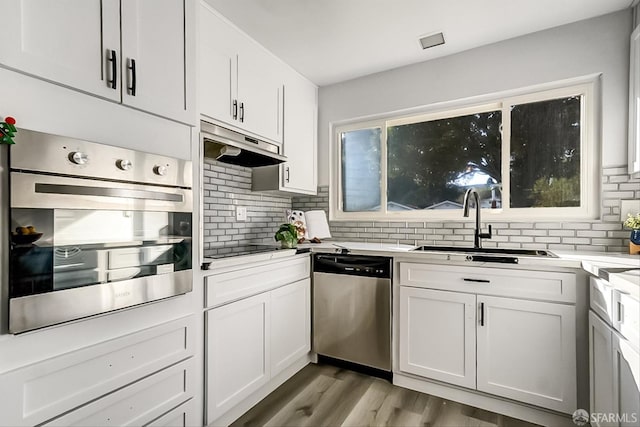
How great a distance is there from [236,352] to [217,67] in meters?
1.71

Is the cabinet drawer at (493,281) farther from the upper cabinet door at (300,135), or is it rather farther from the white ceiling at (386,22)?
the white ceiling at (386,22)

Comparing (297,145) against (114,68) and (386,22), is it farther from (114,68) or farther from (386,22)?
(114,68)

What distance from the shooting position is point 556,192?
2.31m

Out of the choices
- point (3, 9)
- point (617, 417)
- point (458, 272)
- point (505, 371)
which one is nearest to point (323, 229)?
point (458, 272)

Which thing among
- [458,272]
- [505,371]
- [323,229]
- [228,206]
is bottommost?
[505,371]

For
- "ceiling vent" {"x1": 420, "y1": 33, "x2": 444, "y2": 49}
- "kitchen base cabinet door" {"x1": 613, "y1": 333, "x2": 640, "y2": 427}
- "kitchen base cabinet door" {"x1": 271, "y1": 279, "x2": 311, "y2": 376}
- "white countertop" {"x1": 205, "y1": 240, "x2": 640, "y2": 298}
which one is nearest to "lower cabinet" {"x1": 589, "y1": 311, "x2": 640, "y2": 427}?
"kitchen base cabinet door" {"x1": 613, "y1": 333, "x2": 640, "y2": 427}

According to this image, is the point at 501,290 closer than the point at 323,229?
Yes

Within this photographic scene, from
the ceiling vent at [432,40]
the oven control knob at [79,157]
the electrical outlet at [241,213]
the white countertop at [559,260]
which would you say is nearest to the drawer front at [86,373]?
the white countertop at [559,260]

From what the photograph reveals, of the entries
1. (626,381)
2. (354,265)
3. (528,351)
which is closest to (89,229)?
(354,265)

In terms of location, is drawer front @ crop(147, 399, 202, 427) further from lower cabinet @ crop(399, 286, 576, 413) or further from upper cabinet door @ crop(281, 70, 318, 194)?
upper cabinet door @ crop(281, 70, 318, 194)

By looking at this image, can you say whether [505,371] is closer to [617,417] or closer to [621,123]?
[617,417]

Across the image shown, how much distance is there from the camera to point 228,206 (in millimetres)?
2480

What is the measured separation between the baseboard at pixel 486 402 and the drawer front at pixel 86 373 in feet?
5.09

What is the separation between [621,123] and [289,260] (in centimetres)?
237
